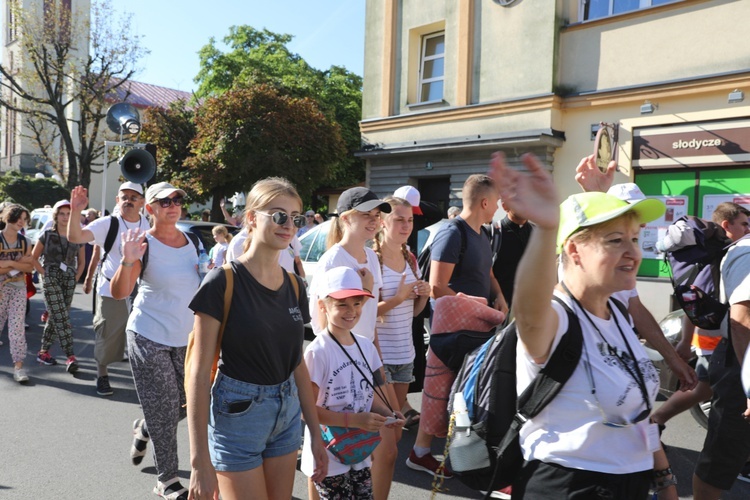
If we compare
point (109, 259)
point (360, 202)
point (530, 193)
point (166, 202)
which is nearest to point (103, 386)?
point (109, 259)

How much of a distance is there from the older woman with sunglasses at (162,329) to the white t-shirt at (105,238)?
3.68 feet

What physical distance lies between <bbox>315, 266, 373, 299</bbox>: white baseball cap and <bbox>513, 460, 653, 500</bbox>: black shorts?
4.61ft

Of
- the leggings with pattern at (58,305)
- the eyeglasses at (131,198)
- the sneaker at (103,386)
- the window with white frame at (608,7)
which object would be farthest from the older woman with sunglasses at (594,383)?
the window with white frame at (608,7)

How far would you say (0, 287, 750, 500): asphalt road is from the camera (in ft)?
14.7

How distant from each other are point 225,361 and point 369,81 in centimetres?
1656

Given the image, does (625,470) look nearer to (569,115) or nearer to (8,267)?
(8,267)

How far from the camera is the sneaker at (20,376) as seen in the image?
7200mm

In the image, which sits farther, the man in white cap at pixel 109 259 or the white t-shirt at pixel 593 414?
the man in white cap at pixel 109 259

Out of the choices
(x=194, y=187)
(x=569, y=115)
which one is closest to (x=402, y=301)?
(x=569, y=115)

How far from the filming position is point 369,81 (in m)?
18.5

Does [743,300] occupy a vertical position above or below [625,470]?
above

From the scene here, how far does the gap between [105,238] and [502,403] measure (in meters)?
3.98

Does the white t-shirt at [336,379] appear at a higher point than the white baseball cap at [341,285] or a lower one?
lower

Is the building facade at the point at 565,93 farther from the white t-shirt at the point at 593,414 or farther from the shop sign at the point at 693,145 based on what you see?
the white t-shirt at the point at 593,414
